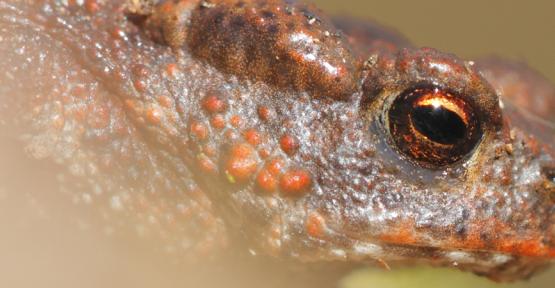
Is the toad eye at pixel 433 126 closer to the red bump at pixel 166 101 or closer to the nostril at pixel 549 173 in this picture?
the nostril at pixel 549 173

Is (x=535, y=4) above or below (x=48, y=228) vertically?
above

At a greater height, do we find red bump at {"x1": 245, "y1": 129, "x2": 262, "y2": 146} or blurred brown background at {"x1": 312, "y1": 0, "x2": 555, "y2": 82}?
blurred brown background at {"x1": 312, "y1": 0, "x2": 555, "y2": 82}

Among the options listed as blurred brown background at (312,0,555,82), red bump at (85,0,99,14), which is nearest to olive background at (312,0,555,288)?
blurred brown background at (312,0,555,82)

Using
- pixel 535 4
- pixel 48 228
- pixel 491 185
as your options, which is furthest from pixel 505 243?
pixel 535 4

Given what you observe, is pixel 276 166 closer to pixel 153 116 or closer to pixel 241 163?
pixel 241 163

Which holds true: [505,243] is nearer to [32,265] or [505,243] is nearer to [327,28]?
[327,28]

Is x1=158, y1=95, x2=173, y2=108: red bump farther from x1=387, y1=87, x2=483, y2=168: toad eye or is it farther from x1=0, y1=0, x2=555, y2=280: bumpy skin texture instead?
x1=387, y1=87, x2=483, y2=168: toad eye

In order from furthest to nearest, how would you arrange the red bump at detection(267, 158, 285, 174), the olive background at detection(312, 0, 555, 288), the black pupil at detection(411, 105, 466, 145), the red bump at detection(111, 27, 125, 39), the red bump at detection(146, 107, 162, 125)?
the olive background at detection(312, 0, 555, 288), the red bump at detection(111, 27, 125, 39), the red bump at detection(146, 107, 162, 125), the red bump at detection(267, 158, 285, 174), the black pupil at detection(411, 105, 466, 145)

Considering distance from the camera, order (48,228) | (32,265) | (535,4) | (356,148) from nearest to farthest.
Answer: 1. (32,265)
2. (356,148)
3. (48,228)
4. (535,4)
